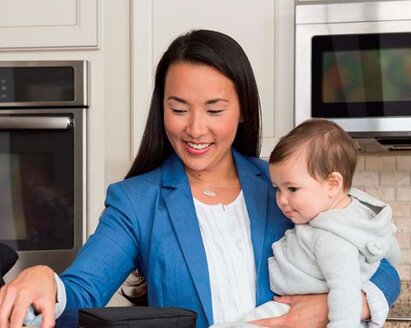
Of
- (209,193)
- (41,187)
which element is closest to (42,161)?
(41,187)

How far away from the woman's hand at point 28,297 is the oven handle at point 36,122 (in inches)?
57.3

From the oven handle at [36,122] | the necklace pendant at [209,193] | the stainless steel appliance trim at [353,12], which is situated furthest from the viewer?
the oven handle at [36,122]

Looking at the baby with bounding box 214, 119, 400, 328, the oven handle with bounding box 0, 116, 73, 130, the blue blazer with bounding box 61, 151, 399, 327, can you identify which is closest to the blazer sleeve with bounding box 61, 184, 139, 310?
the blue blazer with bounding box 61, 151, 399, 327

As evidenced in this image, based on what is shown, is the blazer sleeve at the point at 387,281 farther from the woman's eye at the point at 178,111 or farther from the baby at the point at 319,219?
the woman's eye at the point at 178,111

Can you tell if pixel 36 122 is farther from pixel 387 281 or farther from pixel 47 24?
pixel 387 281

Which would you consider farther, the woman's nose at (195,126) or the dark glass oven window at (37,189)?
the dark glass oven window at (37,189)

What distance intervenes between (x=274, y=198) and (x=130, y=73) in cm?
120

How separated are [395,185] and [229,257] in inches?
60.0

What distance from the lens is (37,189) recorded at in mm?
2607

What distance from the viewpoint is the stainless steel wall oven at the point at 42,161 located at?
2566mm

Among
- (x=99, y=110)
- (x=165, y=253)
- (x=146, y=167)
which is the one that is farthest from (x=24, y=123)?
(x=165, y=253)

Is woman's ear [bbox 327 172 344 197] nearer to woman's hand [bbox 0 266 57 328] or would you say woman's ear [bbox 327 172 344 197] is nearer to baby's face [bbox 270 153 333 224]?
baby's face [bbox 270 153 333 224]

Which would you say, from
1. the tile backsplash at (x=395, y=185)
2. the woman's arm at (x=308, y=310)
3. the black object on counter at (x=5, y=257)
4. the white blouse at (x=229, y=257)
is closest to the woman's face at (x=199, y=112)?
the white blouse at (x=229, y=257)

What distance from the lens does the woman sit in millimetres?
1412
